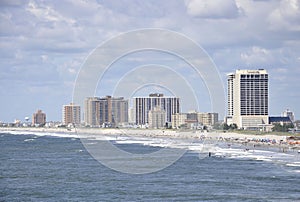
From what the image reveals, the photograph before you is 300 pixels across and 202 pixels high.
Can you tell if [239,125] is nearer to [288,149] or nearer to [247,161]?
[288,149]

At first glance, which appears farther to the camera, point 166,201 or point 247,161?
point 247,161

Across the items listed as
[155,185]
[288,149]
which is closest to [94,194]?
[155,185]

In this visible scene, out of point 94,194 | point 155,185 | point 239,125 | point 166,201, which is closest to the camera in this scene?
point 166,201

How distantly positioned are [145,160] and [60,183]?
81.8 feet

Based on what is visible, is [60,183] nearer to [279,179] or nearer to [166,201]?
[166,201]

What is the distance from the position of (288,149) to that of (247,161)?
25.2 meters

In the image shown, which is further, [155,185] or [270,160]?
[270,160]

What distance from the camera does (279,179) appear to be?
5441 cm

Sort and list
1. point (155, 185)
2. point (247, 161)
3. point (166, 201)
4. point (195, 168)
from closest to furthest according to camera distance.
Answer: point (166, 201) → point (155, 185) → point (195, 168) → point (247, 161)

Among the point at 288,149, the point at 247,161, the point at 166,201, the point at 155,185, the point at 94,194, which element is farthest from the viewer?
the point at 288,149

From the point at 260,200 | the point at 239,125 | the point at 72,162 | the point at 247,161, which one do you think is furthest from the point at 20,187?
the point at 239,125

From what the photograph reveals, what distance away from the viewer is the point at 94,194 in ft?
156

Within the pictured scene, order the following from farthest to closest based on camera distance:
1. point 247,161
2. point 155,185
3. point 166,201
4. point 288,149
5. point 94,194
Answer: point 288,149 → point 247,161 → point 155,185 → point 94,194 → point 166,201

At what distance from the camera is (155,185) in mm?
52000
